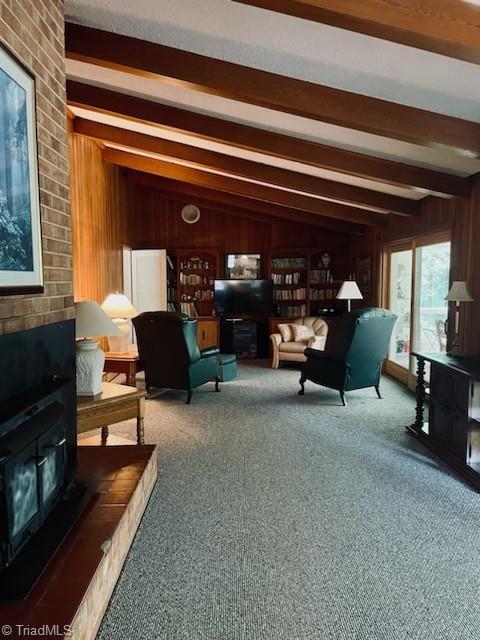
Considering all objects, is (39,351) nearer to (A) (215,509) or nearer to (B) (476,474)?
(A) (215,509)

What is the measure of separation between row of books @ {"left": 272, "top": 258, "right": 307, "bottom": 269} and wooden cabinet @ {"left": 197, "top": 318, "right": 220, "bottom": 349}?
5.37 feet

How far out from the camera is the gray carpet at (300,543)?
167cm

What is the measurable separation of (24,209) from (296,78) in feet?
6.44

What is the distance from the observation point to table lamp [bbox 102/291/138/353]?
5.12 m

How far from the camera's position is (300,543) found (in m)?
2.16

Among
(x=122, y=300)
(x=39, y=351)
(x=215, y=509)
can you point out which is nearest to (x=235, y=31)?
(x=39, y=351)

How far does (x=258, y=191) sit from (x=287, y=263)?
2.21m

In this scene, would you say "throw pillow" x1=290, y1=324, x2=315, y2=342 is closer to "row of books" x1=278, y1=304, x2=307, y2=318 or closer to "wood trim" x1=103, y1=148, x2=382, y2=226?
"row of books" x1=278, y1=304, x2=307, y2=318

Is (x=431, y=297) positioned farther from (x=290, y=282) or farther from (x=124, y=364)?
(x=124, y=364)

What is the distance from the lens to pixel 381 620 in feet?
5.48

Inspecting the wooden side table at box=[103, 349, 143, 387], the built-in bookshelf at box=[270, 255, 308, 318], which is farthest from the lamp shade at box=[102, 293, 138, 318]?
the built-in bookshelf at box=[270, 255, 308, 318]

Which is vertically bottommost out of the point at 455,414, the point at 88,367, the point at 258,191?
the point at 455,414

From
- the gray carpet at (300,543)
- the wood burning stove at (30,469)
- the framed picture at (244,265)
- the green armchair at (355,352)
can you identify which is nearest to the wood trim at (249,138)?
the green armchair at (355,352)

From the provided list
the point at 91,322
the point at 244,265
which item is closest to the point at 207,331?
the point at 244,265
